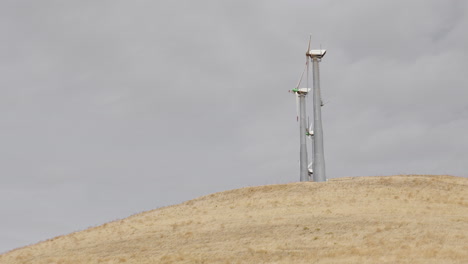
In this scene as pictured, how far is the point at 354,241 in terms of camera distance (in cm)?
3459

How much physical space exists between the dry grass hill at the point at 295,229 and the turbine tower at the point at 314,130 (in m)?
2.65

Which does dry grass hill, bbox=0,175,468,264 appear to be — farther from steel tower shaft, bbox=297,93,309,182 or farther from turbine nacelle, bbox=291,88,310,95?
turbine nacelle, bbox=291,88,310,95

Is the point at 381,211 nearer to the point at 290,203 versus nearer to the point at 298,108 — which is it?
the point at 290,203

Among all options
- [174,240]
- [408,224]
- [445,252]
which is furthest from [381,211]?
[174,240]

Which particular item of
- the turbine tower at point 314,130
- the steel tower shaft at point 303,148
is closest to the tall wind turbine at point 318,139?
the turbine tower at point 314,130

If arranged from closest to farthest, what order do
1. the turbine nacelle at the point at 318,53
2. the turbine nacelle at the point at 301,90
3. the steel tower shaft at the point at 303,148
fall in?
the turbine nacelle at the point at 318,53, the steel tower shaft at the point at 303,148, the turbine nacelle at the point at 301,90

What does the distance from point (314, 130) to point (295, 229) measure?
70.5ft

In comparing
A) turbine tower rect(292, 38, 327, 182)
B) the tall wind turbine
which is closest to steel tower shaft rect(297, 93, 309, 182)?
turbine tower rect(292, 38, 327, 182)

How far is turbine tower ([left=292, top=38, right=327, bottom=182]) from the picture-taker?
195 ft

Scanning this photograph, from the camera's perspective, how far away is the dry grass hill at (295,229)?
32938mm

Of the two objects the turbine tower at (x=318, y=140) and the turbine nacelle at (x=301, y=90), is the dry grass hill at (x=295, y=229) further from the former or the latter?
the turbine nacelle at (x=301, y=90)

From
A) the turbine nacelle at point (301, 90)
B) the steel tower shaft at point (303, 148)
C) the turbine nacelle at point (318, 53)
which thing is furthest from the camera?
the turbine nacelle at point (301, 90)

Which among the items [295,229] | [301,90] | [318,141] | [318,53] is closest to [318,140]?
[318,141]

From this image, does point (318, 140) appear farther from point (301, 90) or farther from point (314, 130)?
point (301, 90)
